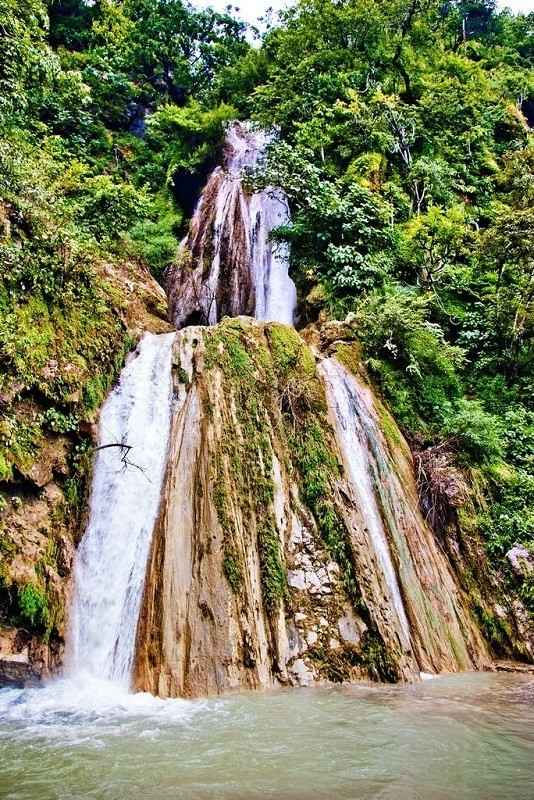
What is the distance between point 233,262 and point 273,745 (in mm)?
12747

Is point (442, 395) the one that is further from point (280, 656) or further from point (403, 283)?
point (280, 656)

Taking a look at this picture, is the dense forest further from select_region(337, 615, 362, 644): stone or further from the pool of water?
select_region(337, 615, 362, 644): stone

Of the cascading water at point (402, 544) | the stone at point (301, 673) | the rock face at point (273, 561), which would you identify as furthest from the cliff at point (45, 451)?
the cascading water at point (402, 544)

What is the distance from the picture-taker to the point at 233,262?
589 inches

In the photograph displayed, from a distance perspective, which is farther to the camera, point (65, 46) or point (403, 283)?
point (65, 46)

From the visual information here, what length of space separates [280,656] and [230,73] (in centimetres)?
2129

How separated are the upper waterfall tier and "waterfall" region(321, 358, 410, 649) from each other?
467 cm

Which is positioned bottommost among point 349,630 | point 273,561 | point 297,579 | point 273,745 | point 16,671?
point 273,745

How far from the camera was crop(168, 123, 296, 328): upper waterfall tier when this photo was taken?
14.3 meters

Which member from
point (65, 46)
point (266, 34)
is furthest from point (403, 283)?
point (65, 46)

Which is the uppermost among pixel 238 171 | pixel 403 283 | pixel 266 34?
pixel 266 34

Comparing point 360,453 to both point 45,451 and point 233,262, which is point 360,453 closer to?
point 45,451

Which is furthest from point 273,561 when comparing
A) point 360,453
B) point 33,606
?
point 33,606

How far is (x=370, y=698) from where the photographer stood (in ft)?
18.1
